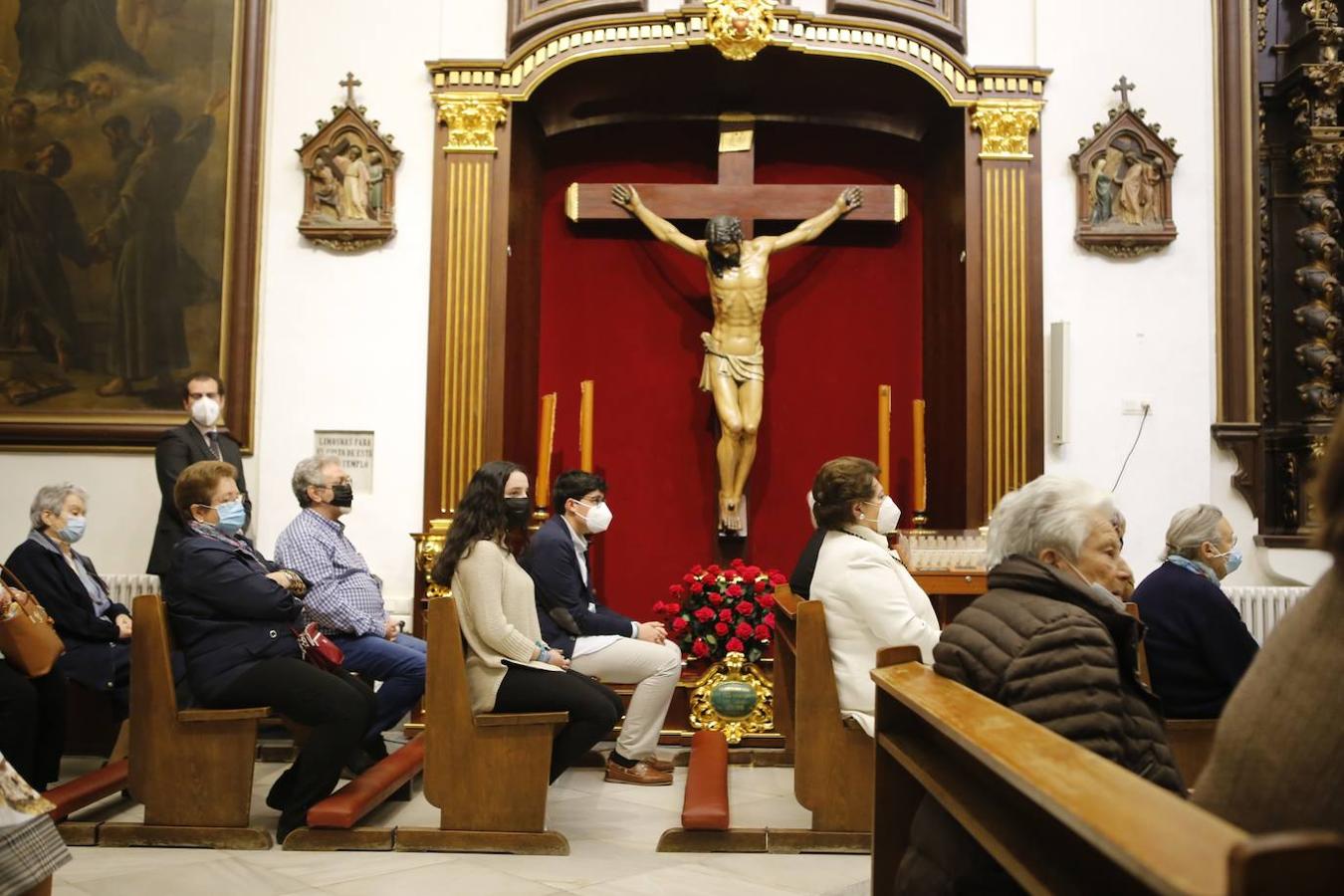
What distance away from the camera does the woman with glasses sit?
421 cm

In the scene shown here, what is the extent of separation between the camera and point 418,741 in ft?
17.0

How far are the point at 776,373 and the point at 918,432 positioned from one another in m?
1.24

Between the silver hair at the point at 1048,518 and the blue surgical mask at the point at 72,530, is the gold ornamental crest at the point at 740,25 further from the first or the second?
the silver hair at the point at 1048,518

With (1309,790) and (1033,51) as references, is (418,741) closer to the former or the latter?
(1309,790)

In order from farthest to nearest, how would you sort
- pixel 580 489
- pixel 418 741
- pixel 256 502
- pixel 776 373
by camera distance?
1. pixel 776 373
2. pixel 256 502
3. pixel 580 489
4. pixel 418 741

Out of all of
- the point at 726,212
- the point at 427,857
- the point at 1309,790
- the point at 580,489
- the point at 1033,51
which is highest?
the point at 1033,51

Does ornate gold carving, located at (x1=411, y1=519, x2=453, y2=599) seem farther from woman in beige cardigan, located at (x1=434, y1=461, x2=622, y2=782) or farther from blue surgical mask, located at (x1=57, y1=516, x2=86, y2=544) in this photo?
woman in beige cardigan, located at (x1=434, y1=461, x2=622, y2=782)

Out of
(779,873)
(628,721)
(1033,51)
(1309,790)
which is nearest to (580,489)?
(628,721)

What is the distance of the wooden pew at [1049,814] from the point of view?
1.10 meters

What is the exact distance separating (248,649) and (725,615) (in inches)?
98.9

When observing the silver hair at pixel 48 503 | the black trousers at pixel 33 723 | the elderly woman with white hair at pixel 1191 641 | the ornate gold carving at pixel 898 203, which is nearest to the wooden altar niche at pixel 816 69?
the ornate gold carving at pixel 898 203

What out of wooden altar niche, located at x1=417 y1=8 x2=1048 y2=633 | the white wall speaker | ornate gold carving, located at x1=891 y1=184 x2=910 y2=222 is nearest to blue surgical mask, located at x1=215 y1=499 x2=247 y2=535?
wooden altar niche, located at x1=417 y1=8 x2=1048 y2=633

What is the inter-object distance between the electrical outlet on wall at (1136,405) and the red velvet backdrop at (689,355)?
1368mm

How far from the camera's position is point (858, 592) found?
4102 mm
